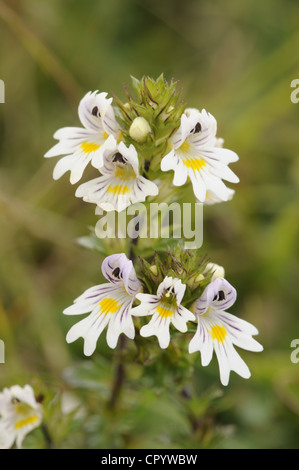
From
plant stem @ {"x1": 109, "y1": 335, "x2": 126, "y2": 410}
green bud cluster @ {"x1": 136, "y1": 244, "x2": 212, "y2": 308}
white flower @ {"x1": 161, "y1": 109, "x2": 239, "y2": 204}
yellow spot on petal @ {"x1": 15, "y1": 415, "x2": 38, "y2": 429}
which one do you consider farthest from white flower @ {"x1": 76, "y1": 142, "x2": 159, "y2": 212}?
yellow spot on petal @ {"x1": 15, "y1": 415, "x2": 38, "y2": 429}

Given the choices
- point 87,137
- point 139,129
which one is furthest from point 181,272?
point 87,137

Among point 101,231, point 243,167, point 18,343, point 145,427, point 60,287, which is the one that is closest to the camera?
point 101,231

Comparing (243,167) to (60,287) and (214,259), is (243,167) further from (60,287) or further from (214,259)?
(60,287)

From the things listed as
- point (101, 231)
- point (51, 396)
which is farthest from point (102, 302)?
point (51, 396)

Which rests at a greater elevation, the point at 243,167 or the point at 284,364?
the point at 243,167

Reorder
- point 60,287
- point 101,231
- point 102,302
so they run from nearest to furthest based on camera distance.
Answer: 1. point 102,302
2. point 101,231
3. point 60,287

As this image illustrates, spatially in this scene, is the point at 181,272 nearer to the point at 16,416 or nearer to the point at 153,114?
the point at 153,114

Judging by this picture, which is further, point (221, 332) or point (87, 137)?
point (87, 137)

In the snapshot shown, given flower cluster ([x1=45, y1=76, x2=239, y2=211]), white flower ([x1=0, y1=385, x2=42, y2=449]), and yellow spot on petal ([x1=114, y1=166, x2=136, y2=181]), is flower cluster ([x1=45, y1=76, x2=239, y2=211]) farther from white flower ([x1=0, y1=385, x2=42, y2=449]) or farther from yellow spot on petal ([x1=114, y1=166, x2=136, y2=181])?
white flower ([x1=0, y1=385, x2=42, y2=449])
